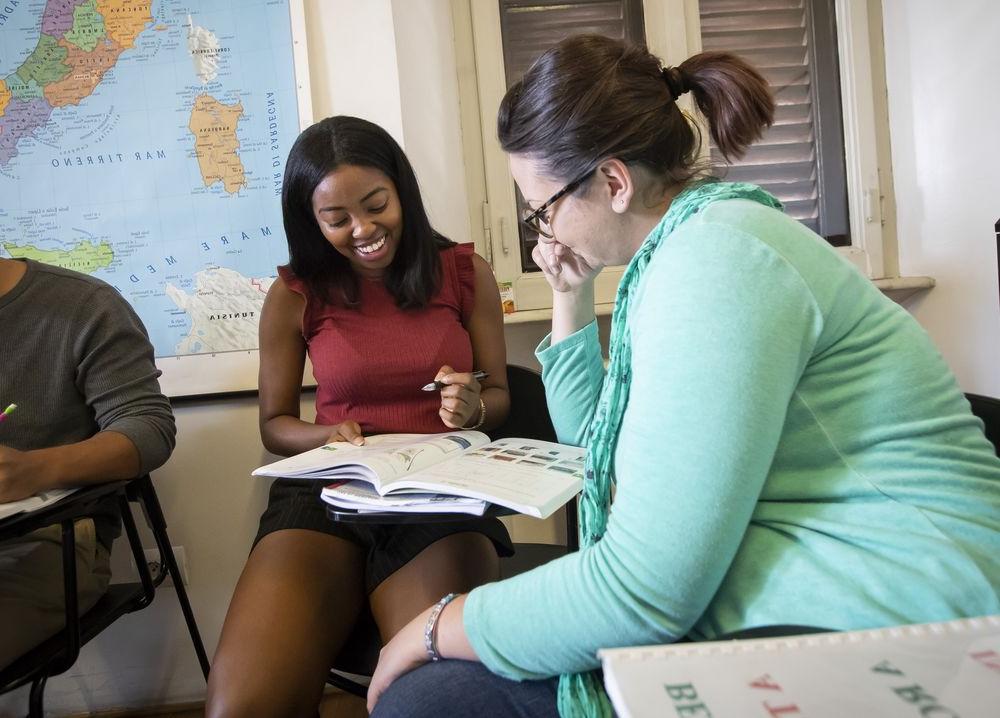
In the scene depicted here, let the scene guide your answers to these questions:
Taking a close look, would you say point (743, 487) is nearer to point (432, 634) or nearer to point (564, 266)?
point (432, 634)

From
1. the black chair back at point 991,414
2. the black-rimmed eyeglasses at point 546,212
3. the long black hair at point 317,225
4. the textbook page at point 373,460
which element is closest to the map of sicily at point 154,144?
the long black hair at point 317,225

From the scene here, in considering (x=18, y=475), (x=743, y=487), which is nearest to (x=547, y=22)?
(x=18, y=475)

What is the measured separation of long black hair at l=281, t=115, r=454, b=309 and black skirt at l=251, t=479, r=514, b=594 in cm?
44

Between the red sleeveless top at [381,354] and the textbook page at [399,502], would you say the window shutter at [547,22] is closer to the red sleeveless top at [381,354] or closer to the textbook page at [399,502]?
the red sleeveless top at [381,354]

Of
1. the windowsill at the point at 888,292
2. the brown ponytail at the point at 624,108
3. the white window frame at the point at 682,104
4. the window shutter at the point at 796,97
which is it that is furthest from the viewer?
the window shutter at the point at 796,97

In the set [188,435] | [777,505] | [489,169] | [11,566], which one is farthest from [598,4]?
[11,566]

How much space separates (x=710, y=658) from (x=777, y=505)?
0.26m

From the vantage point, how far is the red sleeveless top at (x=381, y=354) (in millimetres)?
1428

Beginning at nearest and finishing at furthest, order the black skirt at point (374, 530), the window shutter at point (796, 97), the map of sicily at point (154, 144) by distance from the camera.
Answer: the black skirt at point (374, 530) → the map of sicily at point (154, 144) → the window shutter at point (796, 97)

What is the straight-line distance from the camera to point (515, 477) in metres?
0.92

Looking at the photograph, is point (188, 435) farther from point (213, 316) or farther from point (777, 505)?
point (777, 505)

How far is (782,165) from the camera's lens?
2232mm

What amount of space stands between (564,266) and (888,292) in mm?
1439

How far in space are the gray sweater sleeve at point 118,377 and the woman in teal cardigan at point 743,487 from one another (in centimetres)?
89
